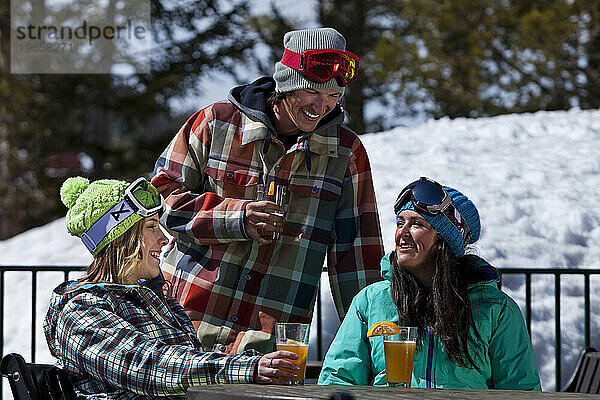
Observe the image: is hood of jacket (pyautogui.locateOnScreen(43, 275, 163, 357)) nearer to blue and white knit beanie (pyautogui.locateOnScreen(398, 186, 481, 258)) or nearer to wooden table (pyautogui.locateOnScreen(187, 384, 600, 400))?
wooden table (pyautogui.locateOnScreen(187, 384, 600, 400))

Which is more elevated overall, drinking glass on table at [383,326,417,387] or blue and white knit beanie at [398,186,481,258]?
blue and white knit beanie at [398,186,481,258]

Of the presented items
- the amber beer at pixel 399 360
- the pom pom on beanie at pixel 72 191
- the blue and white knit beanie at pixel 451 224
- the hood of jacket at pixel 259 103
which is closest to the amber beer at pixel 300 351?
the amber beer at pixel 399 360

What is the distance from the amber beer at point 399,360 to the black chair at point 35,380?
0.93 metres

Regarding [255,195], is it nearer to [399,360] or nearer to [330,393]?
[399,360]

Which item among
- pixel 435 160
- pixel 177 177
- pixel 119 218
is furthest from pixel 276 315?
pixel 435 160

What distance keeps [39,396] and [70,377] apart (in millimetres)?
102

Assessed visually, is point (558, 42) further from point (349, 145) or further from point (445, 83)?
point (349, 145)

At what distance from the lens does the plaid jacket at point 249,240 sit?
11.0 ft

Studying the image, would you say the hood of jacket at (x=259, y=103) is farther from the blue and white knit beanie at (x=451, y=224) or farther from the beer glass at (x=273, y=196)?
the blue and white knit beanie at (x=451, y=224)

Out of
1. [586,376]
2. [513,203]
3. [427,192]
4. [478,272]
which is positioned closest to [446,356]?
[478,272]

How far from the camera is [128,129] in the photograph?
65.1ft

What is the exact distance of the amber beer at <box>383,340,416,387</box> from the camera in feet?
7.97

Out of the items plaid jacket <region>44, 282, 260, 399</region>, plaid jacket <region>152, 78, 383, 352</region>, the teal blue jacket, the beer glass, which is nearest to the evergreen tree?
plaid jacket <region>152, 78, 383, 352</region>

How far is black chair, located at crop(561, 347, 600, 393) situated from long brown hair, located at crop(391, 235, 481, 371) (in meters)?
1.73
